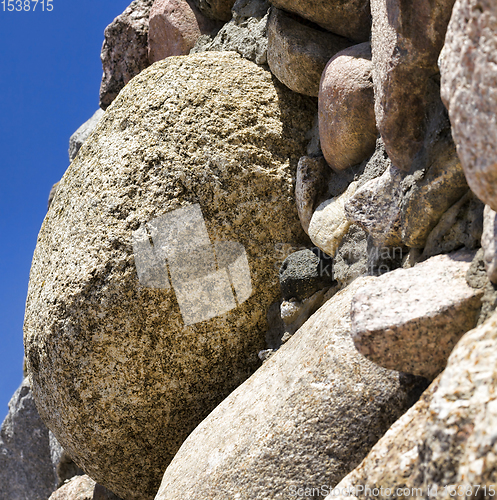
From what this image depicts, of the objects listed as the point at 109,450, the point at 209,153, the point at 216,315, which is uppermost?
the point at 209,153

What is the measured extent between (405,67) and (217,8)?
1.32 meters

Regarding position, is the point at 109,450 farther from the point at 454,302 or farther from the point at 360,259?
the point at 454,302

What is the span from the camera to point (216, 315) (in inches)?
63.1

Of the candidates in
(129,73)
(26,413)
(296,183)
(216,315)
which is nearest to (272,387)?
(216,315)

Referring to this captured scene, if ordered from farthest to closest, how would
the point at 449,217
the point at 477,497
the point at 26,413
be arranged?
the point at 26,413, the point at 449,217, the point at 477,497

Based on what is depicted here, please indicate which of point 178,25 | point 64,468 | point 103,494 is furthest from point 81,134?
point 103,494

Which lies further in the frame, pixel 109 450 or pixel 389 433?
pixel 109 450

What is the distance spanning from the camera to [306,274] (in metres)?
1.50

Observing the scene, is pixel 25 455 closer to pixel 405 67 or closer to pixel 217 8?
pixel 217 8

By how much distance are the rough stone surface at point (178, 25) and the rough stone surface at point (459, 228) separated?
154 cm

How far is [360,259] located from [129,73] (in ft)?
5.74

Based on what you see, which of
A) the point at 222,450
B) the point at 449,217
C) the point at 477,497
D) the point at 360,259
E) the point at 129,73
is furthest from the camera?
the point at 129,73

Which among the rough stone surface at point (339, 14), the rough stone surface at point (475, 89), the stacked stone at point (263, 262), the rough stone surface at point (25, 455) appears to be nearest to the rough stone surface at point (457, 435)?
the stacked stone at point (263, 262)

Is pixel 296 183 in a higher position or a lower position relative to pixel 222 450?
higher
